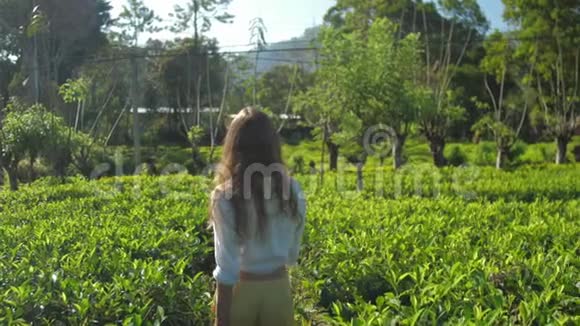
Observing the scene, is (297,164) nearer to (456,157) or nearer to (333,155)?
(333,155)

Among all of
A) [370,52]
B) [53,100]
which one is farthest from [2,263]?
[53,100]

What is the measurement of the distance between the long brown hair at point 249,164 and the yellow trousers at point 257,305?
0.24 meters

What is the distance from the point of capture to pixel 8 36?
24531 millimetres

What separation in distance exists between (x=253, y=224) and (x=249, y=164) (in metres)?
0.26

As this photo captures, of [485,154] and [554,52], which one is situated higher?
[554,52]

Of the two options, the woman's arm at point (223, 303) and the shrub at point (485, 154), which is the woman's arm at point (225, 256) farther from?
the shrub at point (485, 154)

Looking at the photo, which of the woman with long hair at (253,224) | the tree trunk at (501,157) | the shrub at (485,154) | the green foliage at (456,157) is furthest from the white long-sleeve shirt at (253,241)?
the green foliage at (456,157)

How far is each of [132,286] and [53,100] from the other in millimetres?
16175

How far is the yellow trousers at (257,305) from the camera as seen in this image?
2.52 m

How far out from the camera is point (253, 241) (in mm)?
2504

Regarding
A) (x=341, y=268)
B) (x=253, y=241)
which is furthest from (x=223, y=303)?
(x=341, y=268)

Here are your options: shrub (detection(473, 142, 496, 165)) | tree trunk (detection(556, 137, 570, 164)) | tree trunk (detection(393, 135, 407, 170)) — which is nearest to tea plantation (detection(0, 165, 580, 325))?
tree trunk (detection(393, 135, 407, 170))

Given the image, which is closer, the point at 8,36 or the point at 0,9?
the point at 0,9

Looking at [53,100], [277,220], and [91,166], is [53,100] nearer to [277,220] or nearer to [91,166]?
[91,166]
